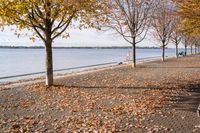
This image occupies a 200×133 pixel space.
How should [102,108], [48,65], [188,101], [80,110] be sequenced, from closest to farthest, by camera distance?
[80,110] → [102,108] → [188,101] → [48,65]

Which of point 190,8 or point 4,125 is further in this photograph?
point 190,8

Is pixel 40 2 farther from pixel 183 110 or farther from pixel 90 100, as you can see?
pixel 183 110

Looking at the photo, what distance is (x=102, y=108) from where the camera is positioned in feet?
46.0

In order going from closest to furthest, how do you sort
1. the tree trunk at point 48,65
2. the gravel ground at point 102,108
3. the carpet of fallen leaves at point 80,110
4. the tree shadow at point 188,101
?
the gravel ground at point 102,108 < the carpet of fallen leaves at point 80,110 < the tree shadow at point 188,101 < the tree trunk at point 48,65

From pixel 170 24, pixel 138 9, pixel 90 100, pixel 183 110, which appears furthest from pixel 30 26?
pixel 170 24

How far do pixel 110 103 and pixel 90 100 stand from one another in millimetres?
1171

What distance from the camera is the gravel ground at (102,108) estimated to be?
1112cm

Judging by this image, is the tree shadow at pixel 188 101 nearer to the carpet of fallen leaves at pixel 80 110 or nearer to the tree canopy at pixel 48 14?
the carpet of fallen leaves at pixel 80 110

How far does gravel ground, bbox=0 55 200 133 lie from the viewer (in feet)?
36.5

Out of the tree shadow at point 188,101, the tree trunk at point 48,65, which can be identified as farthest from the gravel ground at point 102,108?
the tree trunk at point 48,65

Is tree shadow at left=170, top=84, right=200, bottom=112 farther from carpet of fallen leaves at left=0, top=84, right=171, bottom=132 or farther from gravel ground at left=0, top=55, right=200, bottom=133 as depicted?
carpet of fallen leaves at left=0, top=84, right=171, bottom=132

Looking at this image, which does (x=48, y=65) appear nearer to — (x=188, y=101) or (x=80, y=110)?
(x=80, y=110)

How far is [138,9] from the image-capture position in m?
37.0

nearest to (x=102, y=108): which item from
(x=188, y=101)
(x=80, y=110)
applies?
(x=80, y=110)
